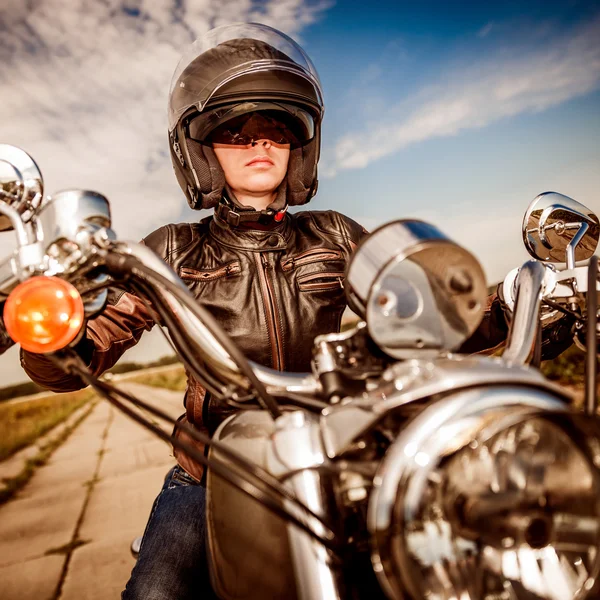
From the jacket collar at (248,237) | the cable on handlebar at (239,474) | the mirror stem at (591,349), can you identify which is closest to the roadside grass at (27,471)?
the jacket collar at (248,237)

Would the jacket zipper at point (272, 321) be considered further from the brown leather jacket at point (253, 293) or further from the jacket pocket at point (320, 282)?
the jacket pocket at point (320, 282)

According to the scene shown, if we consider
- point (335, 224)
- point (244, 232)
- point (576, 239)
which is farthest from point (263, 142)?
point (576, 239)

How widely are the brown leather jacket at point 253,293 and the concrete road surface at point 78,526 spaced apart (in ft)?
2.19

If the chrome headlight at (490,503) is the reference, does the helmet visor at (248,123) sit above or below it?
above

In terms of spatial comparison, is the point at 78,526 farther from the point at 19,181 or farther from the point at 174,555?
the point at 19,181

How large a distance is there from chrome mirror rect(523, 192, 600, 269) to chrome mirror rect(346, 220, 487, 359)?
2.58ft

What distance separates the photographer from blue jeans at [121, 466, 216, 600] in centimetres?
112

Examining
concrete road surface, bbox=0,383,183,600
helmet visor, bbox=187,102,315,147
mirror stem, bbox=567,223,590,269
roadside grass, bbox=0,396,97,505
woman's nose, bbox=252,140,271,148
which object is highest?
helmet visor, bbox=187,102,315,147

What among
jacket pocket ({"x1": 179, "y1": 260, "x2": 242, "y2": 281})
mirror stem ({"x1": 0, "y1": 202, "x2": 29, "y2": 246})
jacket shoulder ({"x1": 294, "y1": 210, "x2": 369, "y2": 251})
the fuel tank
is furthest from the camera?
jacket shoulder ({"x1": 294, "y1": 210, "x2": 369, "y2": 251})

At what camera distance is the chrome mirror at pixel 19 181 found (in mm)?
887

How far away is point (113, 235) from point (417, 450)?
623 mm

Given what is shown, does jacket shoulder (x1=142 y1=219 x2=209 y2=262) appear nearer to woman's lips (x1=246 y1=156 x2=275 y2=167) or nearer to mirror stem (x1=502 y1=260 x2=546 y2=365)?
woman's lips (x1=246 y1=156 x2=275 y2=167)

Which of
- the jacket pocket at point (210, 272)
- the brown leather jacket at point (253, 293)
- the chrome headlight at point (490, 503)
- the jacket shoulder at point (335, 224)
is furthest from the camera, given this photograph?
the jacket shoulder at point (335, 224)

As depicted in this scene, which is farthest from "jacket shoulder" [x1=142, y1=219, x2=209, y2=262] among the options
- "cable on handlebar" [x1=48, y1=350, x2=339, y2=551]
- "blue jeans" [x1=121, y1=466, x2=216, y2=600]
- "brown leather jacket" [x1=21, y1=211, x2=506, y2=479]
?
"cable on handlebar" [x1=48, y1=350, x2=339, y2=551]
